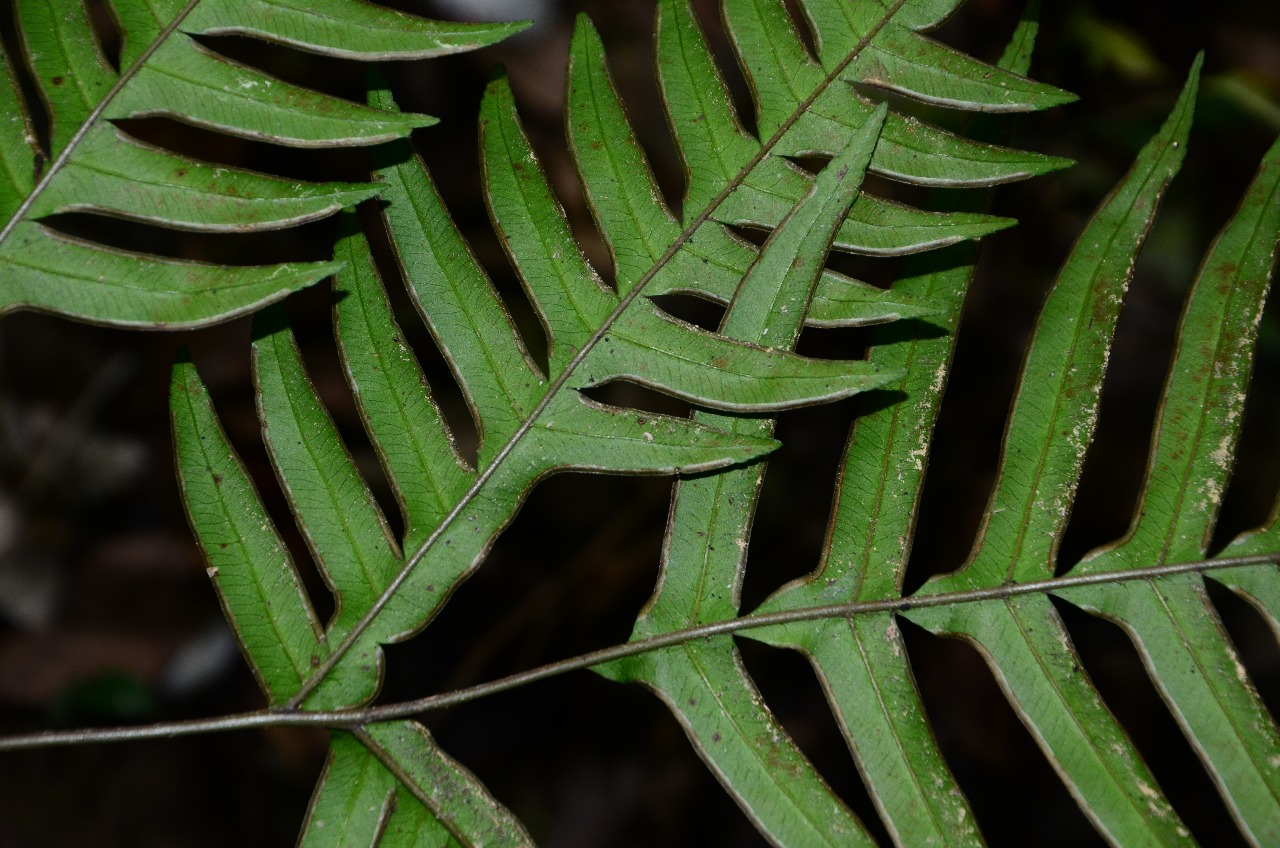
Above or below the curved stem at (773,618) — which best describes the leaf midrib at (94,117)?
above

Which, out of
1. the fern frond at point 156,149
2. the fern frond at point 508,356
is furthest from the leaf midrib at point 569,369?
the fern frond at point 156,149

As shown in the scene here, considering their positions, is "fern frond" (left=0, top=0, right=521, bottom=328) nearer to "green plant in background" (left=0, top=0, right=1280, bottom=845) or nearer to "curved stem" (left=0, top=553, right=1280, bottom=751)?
"green plant in background" (left=0, top=0, right=1280, bottom=845)

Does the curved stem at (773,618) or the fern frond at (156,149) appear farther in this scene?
the curved stem at (773,618)

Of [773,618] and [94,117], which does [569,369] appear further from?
[94,117]

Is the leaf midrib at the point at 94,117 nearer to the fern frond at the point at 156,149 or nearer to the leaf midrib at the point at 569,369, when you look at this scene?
the fern frond at the point at 156,149

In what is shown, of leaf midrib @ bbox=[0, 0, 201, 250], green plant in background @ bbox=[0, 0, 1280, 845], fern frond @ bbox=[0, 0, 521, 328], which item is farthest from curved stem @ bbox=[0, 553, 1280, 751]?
leaf midrib @ bbox=[0, 0, 201, 250]

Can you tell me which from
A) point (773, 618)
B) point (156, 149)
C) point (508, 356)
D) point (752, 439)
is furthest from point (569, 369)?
point (156, 149)

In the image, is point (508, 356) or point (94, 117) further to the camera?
point (508, 356)
